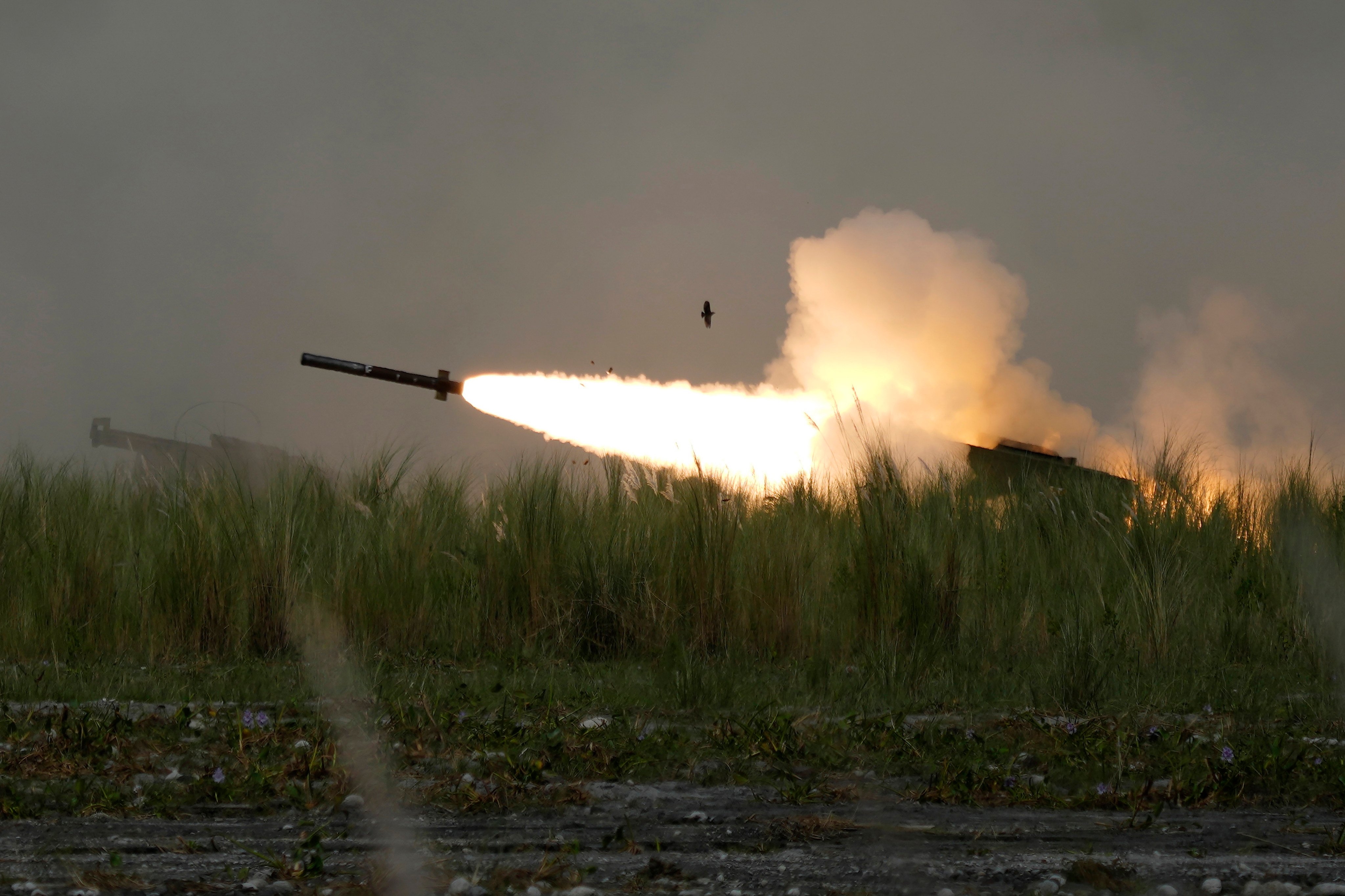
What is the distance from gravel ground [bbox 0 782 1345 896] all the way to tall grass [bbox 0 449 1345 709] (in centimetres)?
209

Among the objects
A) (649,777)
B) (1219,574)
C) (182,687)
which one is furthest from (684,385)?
(649,777)

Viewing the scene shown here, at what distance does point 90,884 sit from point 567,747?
214 centimetres

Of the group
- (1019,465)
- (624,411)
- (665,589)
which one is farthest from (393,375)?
(1019,465)

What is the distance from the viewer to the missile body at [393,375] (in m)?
13.6

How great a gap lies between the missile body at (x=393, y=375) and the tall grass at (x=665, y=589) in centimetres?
355

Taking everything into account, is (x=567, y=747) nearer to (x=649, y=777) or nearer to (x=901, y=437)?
(x=649, y=777)

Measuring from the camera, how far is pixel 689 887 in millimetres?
3730

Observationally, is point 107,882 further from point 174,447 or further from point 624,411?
point 174,447

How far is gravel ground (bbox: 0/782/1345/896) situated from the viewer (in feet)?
12.4

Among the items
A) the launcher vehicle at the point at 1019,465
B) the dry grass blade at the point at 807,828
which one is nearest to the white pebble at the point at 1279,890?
the dry grass blade at the point at 807,828

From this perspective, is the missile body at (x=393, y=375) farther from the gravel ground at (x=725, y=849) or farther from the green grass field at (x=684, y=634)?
the gravel ground at (x=725, y=849)

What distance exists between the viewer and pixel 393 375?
45.3ft

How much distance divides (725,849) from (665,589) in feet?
14.5

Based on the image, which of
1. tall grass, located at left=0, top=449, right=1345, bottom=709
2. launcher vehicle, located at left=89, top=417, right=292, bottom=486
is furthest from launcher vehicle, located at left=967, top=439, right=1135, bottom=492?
launcher vehicle, located at left=89, top=417, right=292, bottom=486
